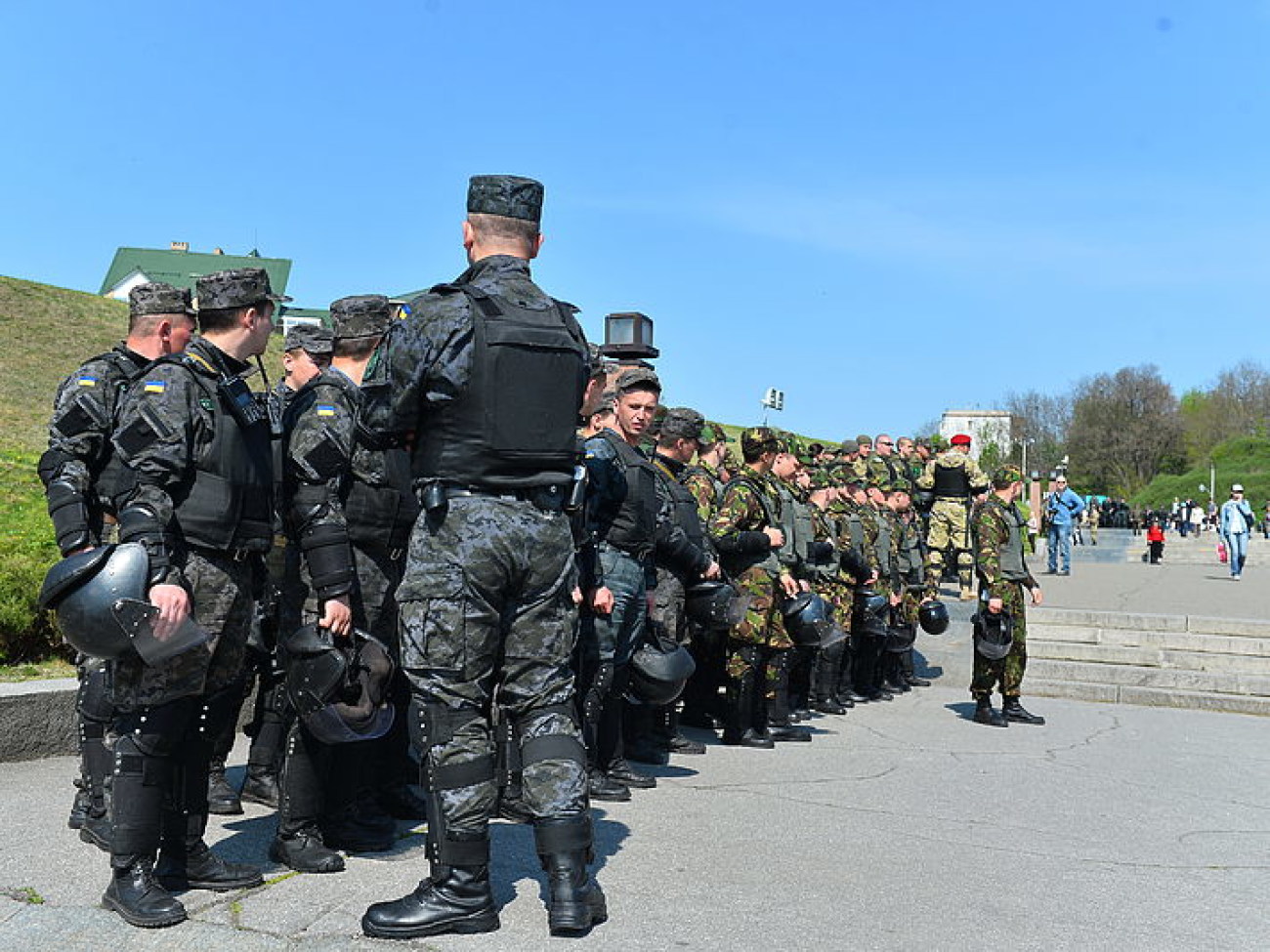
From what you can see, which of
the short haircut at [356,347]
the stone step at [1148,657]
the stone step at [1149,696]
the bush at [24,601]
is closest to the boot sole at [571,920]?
the short haircut at [356,347]

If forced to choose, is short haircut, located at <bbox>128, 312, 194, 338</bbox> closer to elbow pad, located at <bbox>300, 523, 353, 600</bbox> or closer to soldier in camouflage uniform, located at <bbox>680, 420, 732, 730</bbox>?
elbow pad, located at <bbox>300, 523, 353, 600</bbox>

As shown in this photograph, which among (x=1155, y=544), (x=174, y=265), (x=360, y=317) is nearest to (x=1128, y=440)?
(x=1155, y=544)

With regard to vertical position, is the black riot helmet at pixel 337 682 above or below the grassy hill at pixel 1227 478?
below

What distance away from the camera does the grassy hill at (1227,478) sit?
6492cm

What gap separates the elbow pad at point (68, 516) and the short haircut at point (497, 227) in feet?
6.84

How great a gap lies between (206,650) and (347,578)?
0.59 meters

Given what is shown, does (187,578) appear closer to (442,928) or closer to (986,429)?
(442,928)

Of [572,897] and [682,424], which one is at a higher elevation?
[682,424]

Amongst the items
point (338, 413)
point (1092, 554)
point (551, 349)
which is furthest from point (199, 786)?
point (1092, 554)

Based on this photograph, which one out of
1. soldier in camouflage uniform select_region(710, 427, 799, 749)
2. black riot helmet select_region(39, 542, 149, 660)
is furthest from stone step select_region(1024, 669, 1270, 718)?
black riot helmet select_region(39, 542, 149, 660)

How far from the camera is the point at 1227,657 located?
12.0 m

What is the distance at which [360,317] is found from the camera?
17.4 feet

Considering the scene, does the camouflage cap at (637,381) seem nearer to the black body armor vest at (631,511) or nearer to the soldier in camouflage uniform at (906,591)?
the black body armor vest at (631,511)

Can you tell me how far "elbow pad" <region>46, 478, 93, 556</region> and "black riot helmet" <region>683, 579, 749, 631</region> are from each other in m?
3.44
